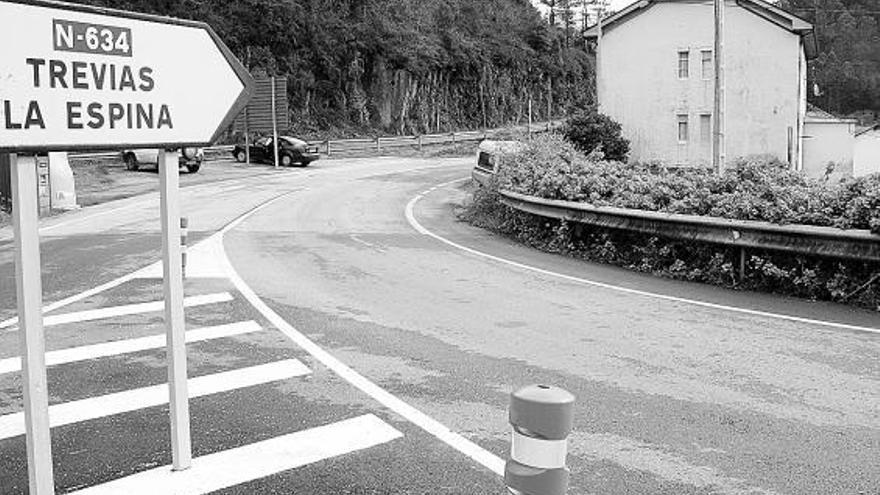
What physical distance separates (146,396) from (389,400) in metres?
1.81

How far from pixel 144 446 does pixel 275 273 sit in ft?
23.9

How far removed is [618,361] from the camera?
747 cm

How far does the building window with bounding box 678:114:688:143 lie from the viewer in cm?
3816

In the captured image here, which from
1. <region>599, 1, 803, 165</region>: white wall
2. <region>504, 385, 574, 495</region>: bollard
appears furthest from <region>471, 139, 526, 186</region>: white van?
<region>504, 385, 574, 495</region>: bollard

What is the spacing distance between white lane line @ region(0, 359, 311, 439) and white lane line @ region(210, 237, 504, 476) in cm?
32

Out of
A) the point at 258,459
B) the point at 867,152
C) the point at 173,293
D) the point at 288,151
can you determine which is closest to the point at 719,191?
the point at 258,459

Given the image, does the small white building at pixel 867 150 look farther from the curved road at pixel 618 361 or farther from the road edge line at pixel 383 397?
the road edge line at pixel 383 397

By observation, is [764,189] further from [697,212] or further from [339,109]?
[339,109]

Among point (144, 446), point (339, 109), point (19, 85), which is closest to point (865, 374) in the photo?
point (144, 446)

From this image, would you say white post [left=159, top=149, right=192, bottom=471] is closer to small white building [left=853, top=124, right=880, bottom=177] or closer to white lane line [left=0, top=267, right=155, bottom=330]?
white lane line [left=0, top=267, right=155, bottom=330]

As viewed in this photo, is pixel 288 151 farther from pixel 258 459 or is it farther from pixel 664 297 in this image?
pixel 258 459

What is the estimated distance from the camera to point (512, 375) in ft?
23.1

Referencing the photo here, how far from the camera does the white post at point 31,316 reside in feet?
13.2

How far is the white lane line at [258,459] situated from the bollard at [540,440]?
2.23 m
